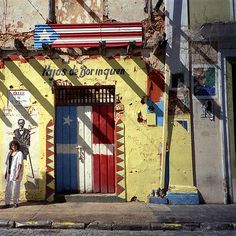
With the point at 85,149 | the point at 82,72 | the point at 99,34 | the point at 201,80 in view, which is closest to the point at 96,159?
the point at 85,149

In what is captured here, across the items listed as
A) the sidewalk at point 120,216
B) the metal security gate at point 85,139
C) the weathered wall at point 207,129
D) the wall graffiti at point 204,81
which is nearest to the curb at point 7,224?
the sidewalk at point 120,216

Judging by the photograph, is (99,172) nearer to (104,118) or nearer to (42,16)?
(104,118)

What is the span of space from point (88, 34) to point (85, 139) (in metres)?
2.81

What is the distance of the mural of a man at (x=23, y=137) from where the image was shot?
34.5 feet

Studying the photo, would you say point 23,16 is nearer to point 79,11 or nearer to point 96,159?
point 79,11

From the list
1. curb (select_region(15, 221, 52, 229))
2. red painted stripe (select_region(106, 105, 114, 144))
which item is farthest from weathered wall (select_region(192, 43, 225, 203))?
curb (select_region(15, 221, 52, 229))

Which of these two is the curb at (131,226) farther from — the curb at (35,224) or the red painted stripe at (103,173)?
the red painted stripe at (103,173)

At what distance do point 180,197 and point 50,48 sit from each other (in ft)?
16.8

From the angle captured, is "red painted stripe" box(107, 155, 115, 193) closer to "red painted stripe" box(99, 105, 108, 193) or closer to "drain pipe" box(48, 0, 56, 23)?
"red painted stripe" box(99, 105, 108, 193)

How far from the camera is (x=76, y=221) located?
8.05m

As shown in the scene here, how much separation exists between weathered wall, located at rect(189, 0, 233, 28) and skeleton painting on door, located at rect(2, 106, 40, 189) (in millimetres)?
4959

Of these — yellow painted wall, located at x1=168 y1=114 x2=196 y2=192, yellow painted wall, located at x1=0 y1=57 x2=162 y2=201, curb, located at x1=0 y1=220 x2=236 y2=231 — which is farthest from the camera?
yellow painted wall, located at x1=0 y1=57 x2=162 y2=201

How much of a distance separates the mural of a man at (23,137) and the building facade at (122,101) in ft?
0.18

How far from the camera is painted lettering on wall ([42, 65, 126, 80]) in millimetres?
10586
